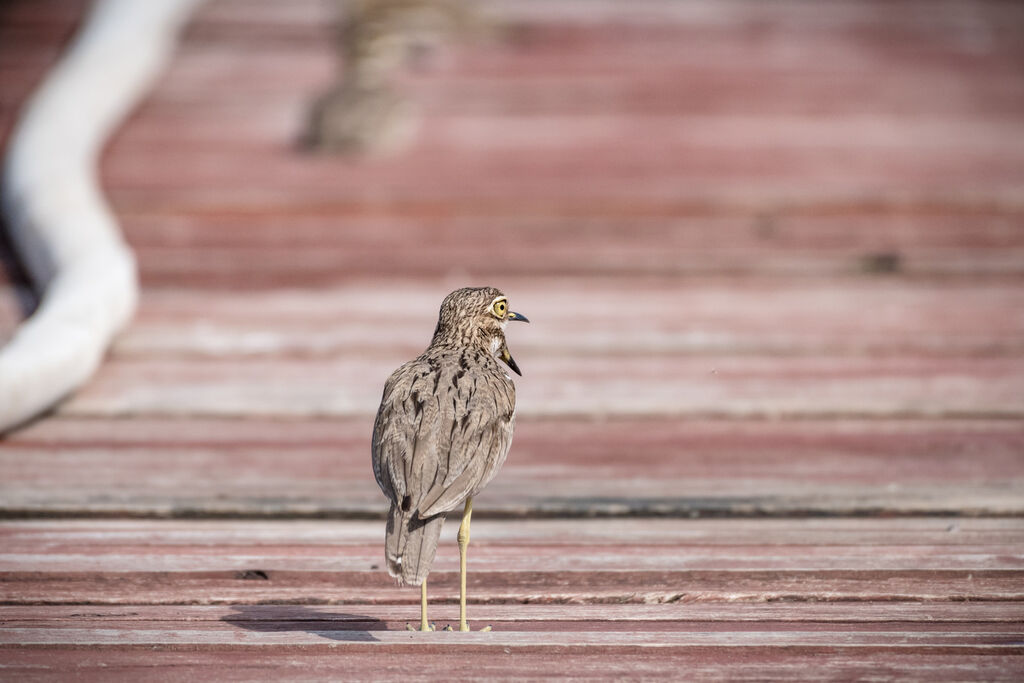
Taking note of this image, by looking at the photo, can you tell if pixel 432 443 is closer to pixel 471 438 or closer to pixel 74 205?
pixel 471 438

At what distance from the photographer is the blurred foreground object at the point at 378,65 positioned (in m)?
6.90

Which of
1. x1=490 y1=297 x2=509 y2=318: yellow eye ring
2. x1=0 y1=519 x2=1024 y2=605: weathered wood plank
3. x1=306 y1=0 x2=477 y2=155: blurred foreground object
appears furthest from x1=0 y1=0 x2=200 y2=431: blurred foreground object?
x1=490 y1=297 x2=509 y2=318: yellow eye ring

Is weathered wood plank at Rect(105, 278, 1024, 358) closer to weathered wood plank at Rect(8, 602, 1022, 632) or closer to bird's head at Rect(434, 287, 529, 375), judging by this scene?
bird's head at Rect(434, 287, 529, 375)

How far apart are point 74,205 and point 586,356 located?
253 cm

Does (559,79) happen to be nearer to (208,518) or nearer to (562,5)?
(562,5)

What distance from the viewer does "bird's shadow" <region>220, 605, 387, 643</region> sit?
266cm

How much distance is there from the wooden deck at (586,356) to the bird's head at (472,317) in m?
0.54

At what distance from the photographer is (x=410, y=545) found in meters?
2.60

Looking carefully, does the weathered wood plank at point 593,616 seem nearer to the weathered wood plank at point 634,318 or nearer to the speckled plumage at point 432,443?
the speckled plumage at point 432,443

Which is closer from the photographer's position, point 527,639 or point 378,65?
point 527,639

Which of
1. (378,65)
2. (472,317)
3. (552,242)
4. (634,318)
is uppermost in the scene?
(378,65)

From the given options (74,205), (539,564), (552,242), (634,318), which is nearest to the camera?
(539,564)

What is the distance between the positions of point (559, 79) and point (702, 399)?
12.4ft

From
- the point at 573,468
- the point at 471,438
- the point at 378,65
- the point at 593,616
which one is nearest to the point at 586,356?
the point at 573,468
